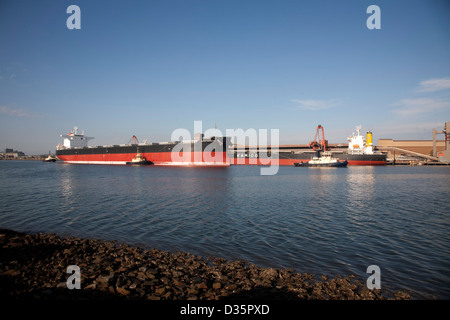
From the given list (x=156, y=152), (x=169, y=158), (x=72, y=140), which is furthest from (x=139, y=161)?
(x=72, y=140)

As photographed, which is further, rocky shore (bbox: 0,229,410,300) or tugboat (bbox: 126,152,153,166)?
tugboat (bbox: 126,152,153,166)

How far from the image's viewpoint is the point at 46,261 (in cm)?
675

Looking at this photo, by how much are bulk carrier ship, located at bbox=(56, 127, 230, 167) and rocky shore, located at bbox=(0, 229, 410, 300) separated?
46.2 m

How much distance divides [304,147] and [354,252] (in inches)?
3338

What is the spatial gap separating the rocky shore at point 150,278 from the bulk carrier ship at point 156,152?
4618 centimetres

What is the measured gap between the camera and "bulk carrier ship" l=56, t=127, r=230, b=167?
5450cm

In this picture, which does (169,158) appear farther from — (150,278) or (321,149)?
(150,278)

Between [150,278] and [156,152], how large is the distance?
60.7 m

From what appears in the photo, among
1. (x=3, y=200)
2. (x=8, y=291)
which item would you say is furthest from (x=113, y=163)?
(x=8, y=291)

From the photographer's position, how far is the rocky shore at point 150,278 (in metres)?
5.17

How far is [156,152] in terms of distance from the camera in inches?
2520

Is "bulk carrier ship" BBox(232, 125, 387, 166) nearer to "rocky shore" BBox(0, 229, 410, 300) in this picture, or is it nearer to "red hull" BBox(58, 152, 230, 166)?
"red hull" BBox(58, 152, 230, 166)

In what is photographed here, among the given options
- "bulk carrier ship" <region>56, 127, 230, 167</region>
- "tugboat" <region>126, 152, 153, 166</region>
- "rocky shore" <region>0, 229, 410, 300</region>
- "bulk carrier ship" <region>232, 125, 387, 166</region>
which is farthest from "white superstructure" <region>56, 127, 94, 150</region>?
"rocky shore" <region>0, 229, 410, 300</region>
